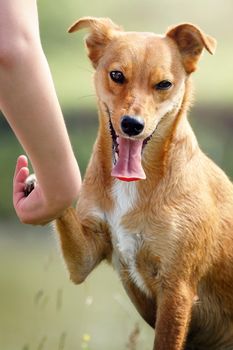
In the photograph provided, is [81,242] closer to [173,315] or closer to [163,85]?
[173,315]

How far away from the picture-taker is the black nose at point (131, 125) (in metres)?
4.04

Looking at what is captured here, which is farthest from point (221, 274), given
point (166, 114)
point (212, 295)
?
point (166, 114)

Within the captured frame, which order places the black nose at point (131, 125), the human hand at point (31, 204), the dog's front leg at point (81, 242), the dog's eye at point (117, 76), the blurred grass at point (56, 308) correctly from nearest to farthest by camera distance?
the human hand at point (31, 204) → the black nose at point (131, 125) → the dog's eye at point (117, 76) → the dog's front leg at point (81, 242) → the blurred grass at point (56, 308)

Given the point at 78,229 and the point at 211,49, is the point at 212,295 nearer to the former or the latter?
the point at 78,229

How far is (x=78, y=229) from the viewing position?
14.4 feet

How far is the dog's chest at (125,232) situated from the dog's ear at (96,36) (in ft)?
1.78

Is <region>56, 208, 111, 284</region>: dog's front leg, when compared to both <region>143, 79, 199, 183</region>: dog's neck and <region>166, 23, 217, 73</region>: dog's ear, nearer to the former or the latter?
<region>143, 79, 199, 183</region>: dog's neck

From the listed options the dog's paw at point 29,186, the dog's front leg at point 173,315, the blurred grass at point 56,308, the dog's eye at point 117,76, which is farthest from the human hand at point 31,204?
the blurred grass at point 56,308

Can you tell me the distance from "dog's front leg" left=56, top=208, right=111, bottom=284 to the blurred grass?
102cm

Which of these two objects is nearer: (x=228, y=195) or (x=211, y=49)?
(x=211, y=49)

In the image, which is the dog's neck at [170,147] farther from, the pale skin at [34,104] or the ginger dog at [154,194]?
the pale skin at [34,104]

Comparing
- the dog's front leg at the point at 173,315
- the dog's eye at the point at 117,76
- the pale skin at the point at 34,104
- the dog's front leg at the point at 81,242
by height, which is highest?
the pale skin at the point at 34,104

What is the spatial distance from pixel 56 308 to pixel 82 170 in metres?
0.79

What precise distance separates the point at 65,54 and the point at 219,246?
1.77 m
